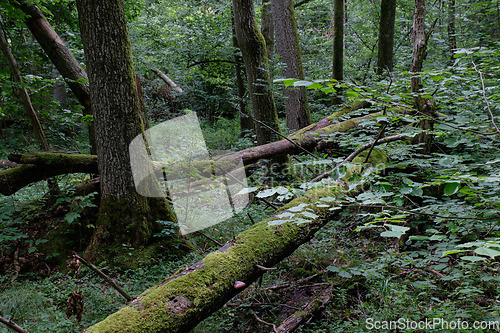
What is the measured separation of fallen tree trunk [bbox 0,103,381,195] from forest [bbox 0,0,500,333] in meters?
0.03

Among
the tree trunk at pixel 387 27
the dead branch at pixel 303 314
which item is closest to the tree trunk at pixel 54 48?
the dead branch at pixel 303 314

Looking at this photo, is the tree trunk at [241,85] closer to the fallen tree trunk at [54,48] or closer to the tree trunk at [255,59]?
the tree trunk at [255,59]

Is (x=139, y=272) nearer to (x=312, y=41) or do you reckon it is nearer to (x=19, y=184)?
(x=19, y=184)

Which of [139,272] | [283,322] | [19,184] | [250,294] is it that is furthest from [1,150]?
[283,322]

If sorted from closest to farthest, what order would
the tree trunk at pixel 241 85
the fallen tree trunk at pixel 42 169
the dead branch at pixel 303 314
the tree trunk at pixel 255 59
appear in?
the dead branch at pixel 303 314, the fallen tree trunk at pixel 42 169, the tree trunk at pixel 255 59, the tree trunk at pixel 241 85

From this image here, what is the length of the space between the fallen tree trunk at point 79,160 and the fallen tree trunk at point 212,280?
55.0 inches

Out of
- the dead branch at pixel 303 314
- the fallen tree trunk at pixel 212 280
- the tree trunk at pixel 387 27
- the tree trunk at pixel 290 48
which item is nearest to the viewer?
the fallen tree trunk at pixel 212 280

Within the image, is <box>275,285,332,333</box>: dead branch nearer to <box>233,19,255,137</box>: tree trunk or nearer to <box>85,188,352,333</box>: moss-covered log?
<box>85,188,352,333</box>: moss-covered log

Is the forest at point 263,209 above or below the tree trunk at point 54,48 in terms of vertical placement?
below

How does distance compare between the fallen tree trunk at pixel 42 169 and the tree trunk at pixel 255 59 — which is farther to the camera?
the tree trunk at pixel 255 59

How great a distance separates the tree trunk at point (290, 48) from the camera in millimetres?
7645

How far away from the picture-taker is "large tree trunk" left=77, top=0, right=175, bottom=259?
4320 millimetres

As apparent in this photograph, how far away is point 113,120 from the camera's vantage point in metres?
4.44

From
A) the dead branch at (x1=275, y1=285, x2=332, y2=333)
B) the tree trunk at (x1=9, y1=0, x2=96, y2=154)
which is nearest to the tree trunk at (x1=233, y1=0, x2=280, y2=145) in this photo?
the tree trunk at (x1=9, y1=0, x2=96, y2=154)
